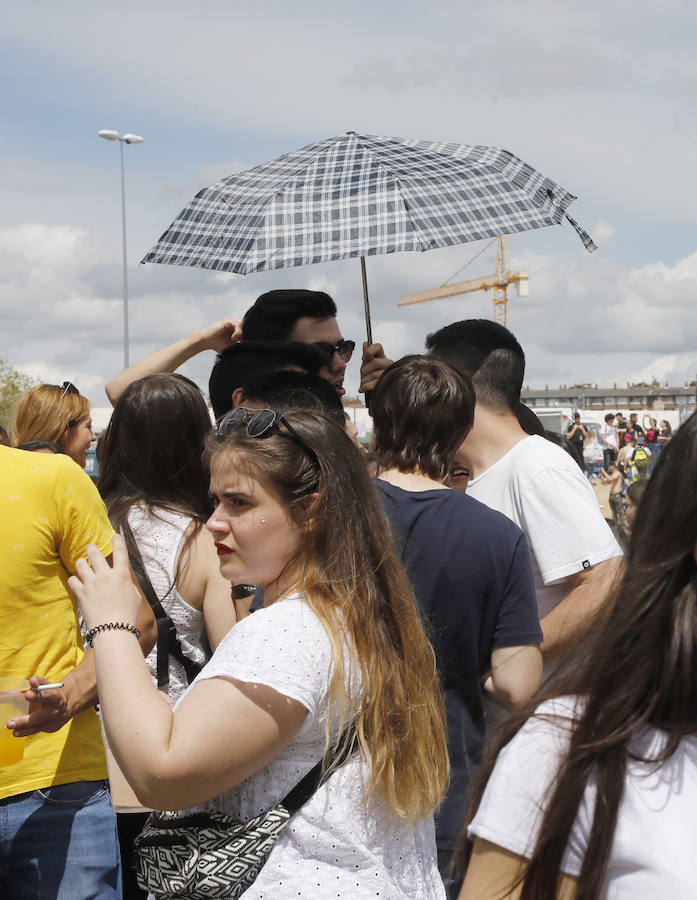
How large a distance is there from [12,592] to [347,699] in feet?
3.76

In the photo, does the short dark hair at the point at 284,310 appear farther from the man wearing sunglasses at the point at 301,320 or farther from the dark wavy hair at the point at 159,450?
the dark wavy hair at the point at 159,450

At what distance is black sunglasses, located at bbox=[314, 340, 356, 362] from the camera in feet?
11.3

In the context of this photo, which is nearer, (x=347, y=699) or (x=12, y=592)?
(x=347, y=699)

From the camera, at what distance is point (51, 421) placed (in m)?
4.52

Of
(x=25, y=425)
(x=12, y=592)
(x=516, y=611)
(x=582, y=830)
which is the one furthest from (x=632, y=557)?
(x=25, y=425)

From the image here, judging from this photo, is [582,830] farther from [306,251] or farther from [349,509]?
[306,251]

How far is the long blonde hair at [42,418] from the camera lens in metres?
4.51

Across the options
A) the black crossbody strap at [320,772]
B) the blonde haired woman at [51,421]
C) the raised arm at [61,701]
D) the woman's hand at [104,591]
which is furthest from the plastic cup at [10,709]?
the blonde haired woman at [51,421]

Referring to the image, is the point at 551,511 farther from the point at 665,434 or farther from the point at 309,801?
the point at 665,434

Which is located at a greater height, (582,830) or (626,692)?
(626,692)

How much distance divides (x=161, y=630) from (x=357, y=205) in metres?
1.72

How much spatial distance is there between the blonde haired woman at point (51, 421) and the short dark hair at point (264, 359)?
4.66ft

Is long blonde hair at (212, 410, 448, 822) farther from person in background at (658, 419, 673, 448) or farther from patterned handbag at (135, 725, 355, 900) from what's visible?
person in background at (658, 419, 673, 448)

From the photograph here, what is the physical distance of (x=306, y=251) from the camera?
12.0 feet
